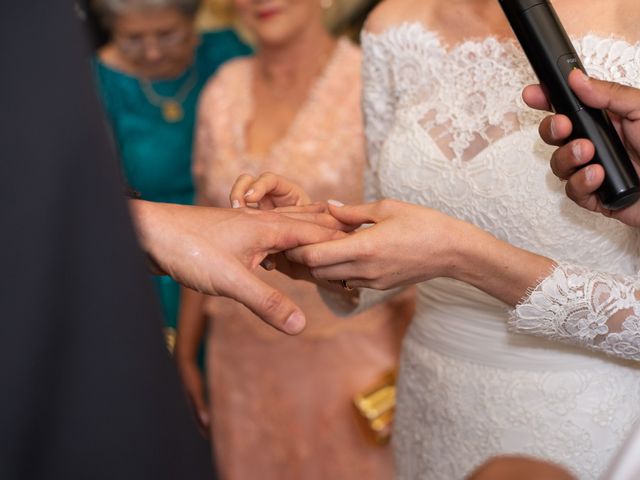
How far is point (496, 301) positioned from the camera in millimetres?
1354

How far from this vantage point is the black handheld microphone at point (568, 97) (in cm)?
101

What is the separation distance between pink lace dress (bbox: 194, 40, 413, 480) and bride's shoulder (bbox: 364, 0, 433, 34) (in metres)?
0.59

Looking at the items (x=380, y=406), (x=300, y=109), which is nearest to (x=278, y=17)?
(x=300, y=109)

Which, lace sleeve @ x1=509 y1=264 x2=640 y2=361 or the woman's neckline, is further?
the woman's neckline

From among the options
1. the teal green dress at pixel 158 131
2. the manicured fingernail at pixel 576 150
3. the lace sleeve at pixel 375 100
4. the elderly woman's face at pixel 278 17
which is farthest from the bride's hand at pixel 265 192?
the teal green dress at pixel 158 131

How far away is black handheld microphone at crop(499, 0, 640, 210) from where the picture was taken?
1.01 m

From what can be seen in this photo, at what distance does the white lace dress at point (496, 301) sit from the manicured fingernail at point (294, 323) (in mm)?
368

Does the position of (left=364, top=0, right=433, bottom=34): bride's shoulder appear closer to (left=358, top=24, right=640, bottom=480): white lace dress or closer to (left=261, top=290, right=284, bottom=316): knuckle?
(left=358, top=24, right=640, bottom=480): white lace dress

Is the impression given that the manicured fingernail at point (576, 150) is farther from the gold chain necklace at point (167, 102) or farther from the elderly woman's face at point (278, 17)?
the gold chain necklace at point (167, 102)

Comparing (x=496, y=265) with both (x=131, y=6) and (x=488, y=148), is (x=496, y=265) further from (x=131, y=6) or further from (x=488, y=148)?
(x=131, y=6)

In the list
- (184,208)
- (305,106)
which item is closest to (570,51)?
(184,208)

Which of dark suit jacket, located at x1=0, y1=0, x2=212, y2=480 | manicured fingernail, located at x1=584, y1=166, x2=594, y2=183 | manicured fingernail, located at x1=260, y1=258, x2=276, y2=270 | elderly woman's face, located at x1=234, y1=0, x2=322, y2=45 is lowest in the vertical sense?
elderly woman's face, located at x1=234, y1=0, x2=322, y2=45

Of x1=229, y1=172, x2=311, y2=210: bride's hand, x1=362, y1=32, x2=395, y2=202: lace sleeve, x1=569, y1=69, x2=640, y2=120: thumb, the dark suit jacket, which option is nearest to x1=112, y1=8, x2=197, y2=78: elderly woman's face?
x1=362, y1=32, x2=395, y2=202: lace sleeve

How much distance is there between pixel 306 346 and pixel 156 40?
1.18 meters
